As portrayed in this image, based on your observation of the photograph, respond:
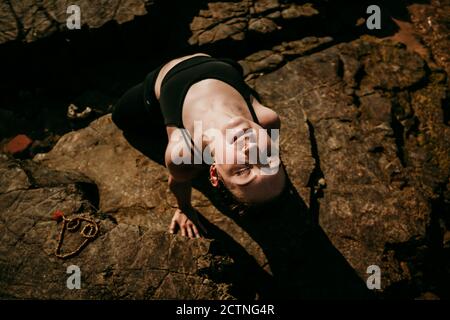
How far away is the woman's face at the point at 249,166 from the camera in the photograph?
219cm

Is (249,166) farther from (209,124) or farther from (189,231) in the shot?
(189,231)

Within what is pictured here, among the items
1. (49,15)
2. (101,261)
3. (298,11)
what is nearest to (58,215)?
(101,261)

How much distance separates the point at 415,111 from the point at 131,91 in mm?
3453

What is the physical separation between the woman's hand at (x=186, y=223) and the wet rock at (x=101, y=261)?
0.40 m

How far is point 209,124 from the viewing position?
2479 mm

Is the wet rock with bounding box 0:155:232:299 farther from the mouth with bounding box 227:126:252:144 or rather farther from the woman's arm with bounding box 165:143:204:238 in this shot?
the mouth with bounding box 227:126:252:144

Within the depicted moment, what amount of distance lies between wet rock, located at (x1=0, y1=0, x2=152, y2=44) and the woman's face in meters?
2.92

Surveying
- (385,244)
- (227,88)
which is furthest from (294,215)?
(227,88)

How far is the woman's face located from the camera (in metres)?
2.19

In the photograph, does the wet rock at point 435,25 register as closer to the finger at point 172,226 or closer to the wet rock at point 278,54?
the wet rock at point 278,54

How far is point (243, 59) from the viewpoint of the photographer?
15.7 feet

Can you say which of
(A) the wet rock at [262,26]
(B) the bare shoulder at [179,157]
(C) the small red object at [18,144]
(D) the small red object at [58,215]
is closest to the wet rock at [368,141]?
(A) the wet rock at [262,26]

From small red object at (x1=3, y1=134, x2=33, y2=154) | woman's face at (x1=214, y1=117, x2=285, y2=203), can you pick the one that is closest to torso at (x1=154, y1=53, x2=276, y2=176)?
woman's face at (x1=214, y1=117, x2=285, y2=203)

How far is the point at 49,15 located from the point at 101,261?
3176 millimetres
